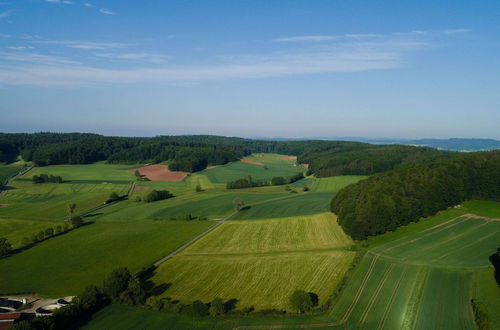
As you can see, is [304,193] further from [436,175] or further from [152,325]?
[152,325]

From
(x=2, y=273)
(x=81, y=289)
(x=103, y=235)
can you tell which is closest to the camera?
(x=81, y=289)

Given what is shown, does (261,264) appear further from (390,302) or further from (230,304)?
(390,302)

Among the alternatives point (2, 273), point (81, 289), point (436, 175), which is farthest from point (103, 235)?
point (436, 175)

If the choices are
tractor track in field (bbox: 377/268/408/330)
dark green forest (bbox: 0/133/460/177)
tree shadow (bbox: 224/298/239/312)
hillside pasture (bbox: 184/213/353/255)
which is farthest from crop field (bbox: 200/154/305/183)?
tree shadow (bbox: 224/298/239/312)

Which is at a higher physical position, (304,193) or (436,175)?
(436,175)

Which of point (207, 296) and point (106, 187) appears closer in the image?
point (207, 296)

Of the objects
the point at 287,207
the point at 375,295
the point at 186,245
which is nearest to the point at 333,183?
the point at 287,207

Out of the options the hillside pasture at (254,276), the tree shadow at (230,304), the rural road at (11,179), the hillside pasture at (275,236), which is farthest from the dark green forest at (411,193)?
the rural road at (11,179)
